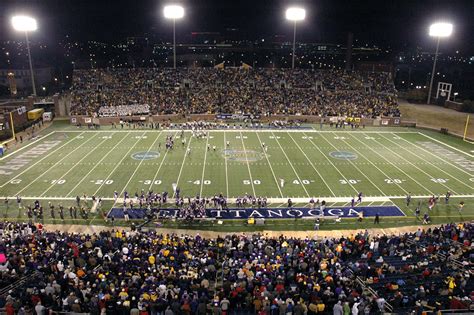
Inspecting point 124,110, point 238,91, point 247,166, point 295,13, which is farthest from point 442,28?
point 124,110

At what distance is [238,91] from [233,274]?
47.4 metres

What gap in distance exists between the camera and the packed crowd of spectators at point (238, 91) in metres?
55.1

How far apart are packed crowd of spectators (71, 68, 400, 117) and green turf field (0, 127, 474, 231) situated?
31.1 feet

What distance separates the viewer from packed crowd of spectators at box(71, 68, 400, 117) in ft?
181

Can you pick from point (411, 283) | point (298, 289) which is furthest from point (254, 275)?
point (411, 283)

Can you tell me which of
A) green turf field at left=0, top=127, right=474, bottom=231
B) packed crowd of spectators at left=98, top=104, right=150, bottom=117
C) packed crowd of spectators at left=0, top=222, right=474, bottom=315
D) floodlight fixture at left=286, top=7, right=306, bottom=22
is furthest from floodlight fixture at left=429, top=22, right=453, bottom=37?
packed crowd of spectators at left=0, top=222, right=474, bottom=315

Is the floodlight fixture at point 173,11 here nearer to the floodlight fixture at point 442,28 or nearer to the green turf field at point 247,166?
the green turf field at point 247,166

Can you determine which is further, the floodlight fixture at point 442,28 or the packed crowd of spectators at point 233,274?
the floodlight fixture at point 442,28

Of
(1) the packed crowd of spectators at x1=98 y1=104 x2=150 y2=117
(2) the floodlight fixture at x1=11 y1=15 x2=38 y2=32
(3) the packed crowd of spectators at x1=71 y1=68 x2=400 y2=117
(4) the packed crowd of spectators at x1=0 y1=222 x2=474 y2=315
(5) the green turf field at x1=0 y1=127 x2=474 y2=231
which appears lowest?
(5) the green turf field at x1=0 y1=127 x2=474 y2=231

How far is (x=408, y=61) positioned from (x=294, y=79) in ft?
181

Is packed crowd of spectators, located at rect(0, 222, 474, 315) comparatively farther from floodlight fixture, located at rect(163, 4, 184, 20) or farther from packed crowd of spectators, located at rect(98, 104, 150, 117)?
floodlight fixture, located at rect(163, 4, 184, 20)

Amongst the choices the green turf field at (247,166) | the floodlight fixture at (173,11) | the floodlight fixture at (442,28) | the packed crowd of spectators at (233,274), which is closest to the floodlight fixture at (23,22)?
the green turf field at (247,166)

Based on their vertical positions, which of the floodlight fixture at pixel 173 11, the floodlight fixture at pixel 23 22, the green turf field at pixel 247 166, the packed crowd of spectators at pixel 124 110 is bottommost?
the green turf field at pixel 247 166

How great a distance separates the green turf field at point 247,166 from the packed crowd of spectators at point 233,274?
8938 mm
